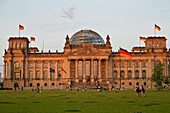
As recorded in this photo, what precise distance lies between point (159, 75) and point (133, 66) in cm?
5095

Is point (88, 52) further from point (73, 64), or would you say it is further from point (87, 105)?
point (87, 105)

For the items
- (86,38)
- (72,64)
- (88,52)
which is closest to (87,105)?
(88,52)

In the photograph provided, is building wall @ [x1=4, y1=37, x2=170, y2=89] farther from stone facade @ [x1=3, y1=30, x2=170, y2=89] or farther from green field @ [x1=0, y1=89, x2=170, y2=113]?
green field @ [x1=0, y1=89, x2=170, y2=113]

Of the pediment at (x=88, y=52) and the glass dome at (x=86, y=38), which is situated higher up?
the glass dome at (x=86, y=38)

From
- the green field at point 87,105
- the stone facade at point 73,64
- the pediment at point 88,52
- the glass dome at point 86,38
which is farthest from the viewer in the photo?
the glass dome at point 86,38

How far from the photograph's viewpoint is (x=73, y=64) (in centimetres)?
13388

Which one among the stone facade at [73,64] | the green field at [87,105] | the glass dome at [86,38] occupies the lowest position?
the green field at [87,105]

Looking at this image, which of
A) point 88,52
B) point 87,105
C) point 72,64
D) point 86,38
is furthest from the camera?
point 86,38

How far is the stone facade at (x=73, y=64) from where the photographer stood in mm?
130625

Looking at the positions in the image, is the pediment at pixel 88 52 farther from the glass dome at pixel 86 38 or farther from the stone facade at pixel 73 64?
the glass dome at pixel 86 38

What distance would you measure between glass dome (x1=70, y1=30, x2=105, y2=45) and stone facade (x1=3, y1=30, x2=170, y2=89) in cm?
1217

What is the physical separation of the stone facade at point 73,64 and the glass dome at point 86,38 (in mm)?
12174

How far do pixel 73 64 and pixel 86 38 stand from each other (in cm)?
1877

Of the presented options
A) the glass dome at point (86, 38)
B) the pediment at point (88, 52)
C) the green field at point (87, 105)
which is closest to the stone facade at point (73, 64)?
the pediment at point (88, 52)
